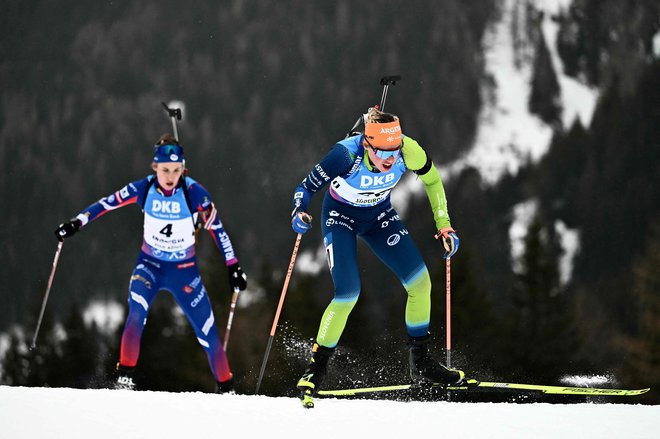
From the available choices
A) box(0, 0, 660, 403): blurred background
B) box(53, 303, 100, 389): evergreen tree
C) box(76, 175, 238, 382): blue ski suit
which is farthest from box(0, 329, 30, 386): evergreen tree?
box(76, 175, 238, 382): blue ski suit

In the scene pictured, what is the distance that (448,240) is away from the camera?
7492 millimetres

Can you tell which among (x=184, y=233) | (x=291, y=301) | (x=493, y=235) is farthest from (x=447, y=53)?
(x=184, y=233)

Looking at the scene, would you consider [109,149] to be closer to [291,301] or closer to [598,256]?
[598,256]

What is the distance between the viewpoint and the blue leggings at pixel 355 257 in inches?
280

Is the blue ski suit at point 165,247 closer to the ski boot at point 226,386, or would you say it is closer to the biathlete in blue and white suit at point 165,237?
the biathlete in blue and white suit at point 165,237

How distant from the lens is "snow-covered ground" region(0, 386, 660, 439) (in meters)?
6.00

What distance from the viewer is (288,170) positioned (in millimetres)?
191750

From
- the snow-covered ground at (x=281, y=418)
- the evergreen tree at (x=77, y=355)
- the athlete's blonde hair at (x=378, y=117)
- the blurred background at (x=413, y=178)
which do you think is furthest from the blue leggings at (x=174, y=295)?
the evergreen tree at (x=77, y=355)

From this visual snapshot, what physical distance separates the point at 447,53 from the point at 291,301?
5982 inches

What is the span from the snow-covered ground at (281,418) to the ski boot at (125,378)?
46cm

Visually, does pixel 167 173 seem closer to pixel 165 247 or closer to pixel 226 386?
pixel 165 247

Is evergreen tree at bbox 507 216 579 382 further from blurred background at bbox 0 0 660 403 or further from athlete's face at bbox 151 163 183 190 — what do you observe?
athlete's face at bbox 151 163 183 190

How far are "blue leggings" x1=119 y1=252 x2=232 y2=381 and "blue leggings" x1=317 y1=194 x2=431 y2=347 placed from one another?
1378mm

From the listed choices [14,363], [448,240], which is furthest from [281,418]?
[14,363]
